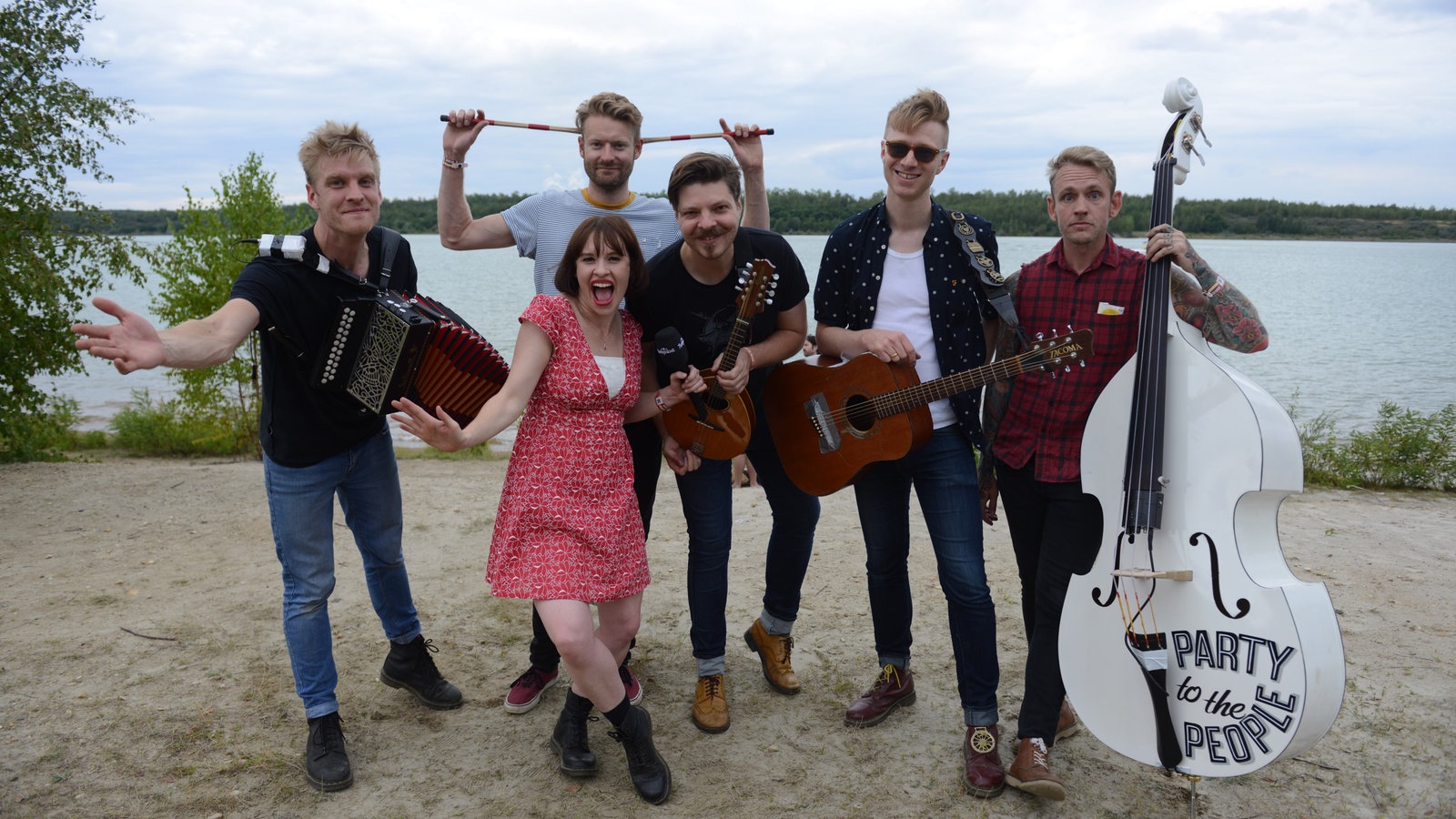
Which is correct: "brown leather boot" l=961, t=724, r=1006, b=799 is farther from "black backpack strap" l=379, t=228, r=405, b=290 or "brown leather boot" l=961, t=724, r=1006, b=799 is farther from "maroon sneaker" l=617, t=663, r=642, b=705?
"black backpack strap" l=379, t=228, r=405, b=290

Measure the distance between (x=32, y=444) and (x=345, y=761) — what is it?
849cm

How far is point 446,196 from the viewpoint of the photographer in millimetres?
3867

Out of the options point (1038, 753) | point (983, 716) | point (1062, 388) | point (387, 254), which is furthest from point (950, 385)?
point (387, 254)

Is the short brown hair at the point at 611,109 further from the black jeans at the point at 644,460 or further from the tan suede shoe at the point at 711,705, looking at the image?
the tan suede shoe at the point at 711,705

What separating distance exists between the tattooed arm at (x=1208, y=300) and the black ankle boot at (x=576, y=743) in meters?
2.62

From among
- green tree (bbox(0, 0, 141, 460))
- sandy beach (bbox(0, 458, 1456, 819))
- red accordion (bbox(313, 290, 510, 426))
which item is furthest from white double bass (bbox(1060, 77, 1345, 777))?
green tree (bbox(0, 0, 141, 460))

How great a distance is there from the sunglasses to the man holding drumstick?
707 millimetres

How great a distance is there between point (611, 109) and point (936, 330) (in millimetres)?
1558

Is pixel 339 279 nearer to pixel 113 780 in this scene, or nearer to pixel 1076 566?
pixel 113 780

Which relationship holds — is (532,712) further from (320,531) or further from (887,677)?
(887,677)

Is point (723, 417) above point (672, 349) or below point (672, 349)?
below

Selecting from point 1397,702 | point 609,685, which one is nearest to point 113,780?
point 609,685

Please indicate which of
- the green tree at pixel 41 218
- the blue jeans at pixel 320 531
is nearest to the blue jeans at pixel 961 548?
the blue jeans at pixel 320 531

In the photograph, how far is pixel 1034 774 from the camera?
10.9ft
